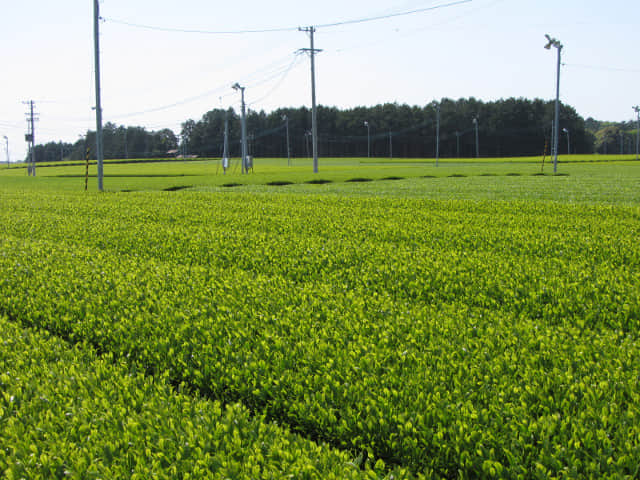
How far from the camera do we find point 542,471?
294 cm

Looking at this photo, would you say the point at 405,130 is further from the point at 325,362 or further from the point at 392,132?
the point at 325,362

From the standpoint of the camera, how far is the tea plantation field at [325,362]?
3.21 m

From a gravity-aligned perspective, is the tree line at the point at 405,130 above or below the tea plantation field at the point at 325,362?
above

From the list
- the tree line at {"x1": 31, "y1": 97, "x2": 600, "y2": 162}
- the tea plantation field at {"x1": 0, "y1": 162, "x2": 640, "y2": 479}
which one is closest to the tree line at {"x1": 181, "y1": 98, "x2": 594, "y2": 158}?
the tree line at {"x1": 31, "y1": 97, "x2": 600, "y2": 162}

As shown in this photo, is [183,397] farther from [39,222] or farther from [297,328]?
[39,222]

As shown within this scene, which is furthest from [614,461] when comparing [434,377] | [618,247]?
[618,247]

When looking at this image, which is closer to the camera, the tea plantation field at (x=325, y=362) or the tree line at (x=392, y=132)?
the tea plantation field at (x=325, y=362)

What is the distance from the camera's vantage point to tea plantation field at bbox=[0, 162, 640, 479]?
3.21m

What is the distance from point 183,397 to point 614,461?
2.94 metres

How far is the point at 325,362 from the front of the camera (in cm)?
437

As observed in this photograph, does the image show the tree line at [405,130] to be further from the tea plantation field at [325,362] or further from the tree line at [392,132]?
the tea plantation field at [325,362]

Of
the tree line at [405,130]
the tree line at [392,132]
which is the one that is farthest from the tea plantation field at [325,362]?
the tree line at [405,130]

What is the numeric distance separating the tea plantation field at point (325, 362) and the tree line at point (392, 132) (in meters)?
127

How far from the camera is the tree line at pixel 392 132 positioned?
136 meters
